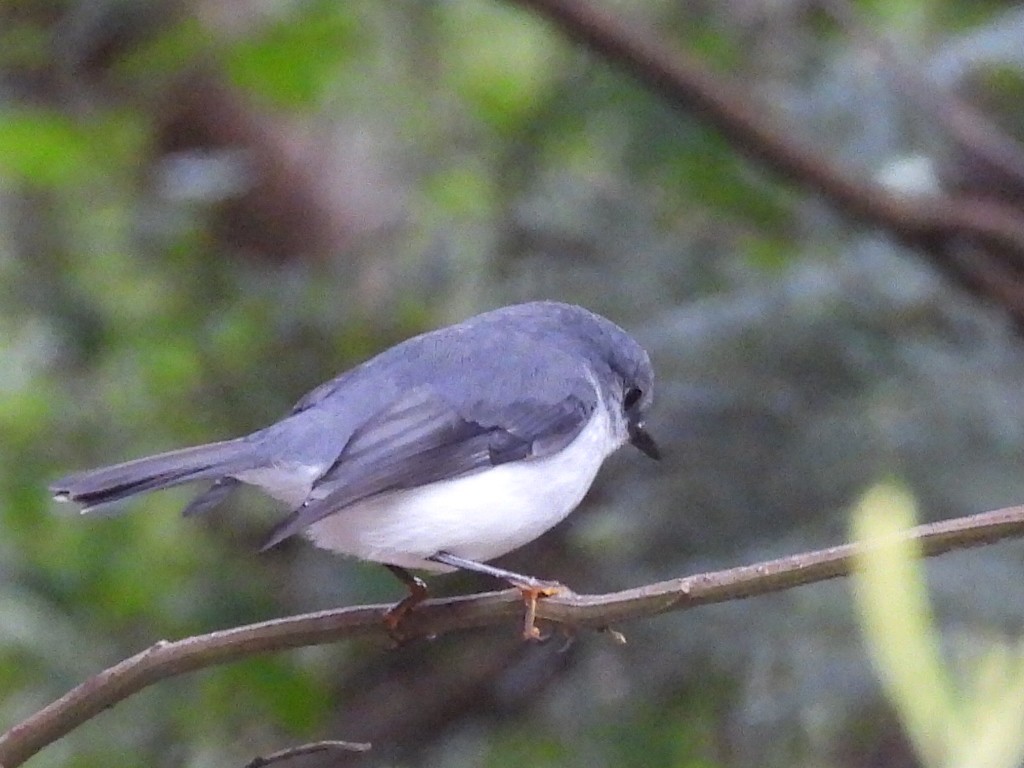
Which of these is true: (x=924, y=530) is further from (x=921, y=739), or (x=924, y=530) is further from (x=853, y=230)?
(x=853, y=230)

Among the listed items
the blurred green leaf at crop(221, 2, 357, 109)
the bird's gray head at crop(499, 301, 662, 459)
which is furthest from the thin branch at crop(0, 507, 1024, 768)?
the blurred green leaf at crop(221, 2, 357, 109)

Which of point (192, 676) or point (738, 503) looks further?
point (192, 676)

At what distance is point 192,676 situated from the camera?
4105mm

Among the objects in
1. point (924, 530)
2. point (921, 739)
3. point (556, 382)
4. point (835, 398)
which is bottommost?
point (835, 398)

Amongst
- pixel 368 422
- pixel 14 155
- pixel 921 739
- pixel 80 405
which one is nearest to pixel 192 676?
pixel 80 405

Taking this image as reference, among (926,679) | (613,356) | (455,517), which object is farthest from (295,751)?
(613,356)

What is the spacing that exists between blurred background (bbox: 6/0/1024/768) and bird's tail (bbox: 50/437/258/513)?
4.80 ft

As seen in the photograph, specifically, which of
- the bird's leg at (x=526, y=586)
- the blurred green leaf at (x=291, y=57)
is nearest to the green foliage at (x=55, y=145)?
the blurred green leaf at (x=291, y=57)

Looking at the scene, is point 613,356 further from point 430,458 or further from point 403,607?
point 403,607

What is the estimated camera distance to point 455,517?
2.46 metres

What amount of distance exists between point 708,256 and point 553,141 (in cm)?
84

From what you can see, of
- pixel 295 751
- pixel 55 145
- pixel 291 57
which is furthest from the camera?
pixel 291 57

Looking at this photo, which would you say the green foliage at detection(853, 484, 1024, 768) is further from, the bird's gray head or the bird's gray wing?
the bird's gray head

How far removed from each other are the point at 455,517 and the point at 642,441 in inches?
33.7
